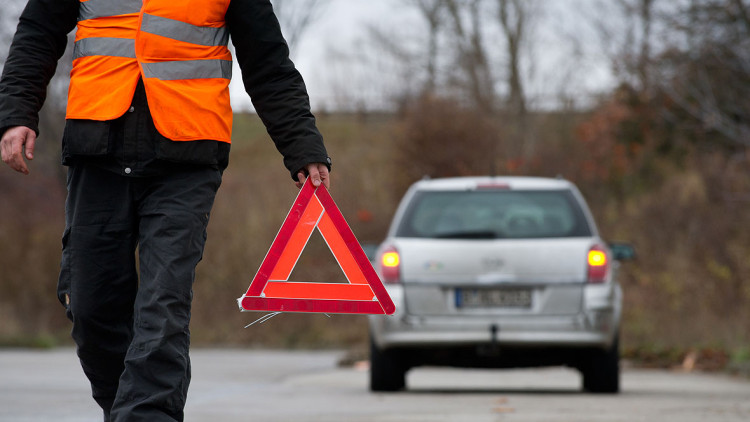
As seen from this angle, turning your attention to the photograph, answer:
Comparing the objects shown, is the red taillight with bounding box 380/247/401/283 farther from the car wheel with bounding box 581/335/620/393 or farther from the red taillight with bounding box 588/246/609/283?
the car wheel with bounding box 581/335/620/393

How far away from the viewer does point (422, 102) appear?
24.7 meters

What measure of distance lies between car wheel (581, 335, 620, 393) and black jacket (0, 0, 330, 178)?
5667mm

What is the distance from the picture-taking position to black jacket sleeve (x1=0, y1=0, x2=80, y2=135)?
195 inches

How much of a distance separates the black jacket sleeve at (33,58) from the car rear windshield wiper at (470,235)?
5.44 m

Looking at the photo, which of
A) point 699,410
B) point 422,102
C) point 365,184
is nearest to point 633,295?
point 422,102

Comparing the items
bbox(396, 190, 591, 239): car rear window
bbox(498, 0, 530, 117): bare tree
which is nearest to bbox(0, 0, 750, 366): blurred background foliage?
bbox(498, 0, 530, 117): bare tree

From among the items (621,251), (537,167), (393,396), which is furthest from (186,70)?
(537,167)

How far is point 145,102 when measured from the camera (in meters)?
4.93

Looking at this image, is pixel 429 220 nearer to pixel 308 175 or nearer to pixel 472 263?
pixel 472 263

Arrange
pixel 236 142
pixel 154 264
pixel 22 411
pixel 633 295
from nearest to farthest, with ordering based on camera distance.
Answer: pixel 154 264
pixel 22 411
pixel 633 295
pixel 236 142

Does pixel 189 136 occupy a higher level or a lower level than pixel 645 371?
higher

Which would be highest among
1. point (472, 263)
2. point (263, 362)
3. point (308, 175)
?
point (308, 175)

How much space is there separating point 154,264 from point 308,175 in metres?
0.68

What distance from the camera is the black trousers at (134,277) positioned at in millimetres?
4695
